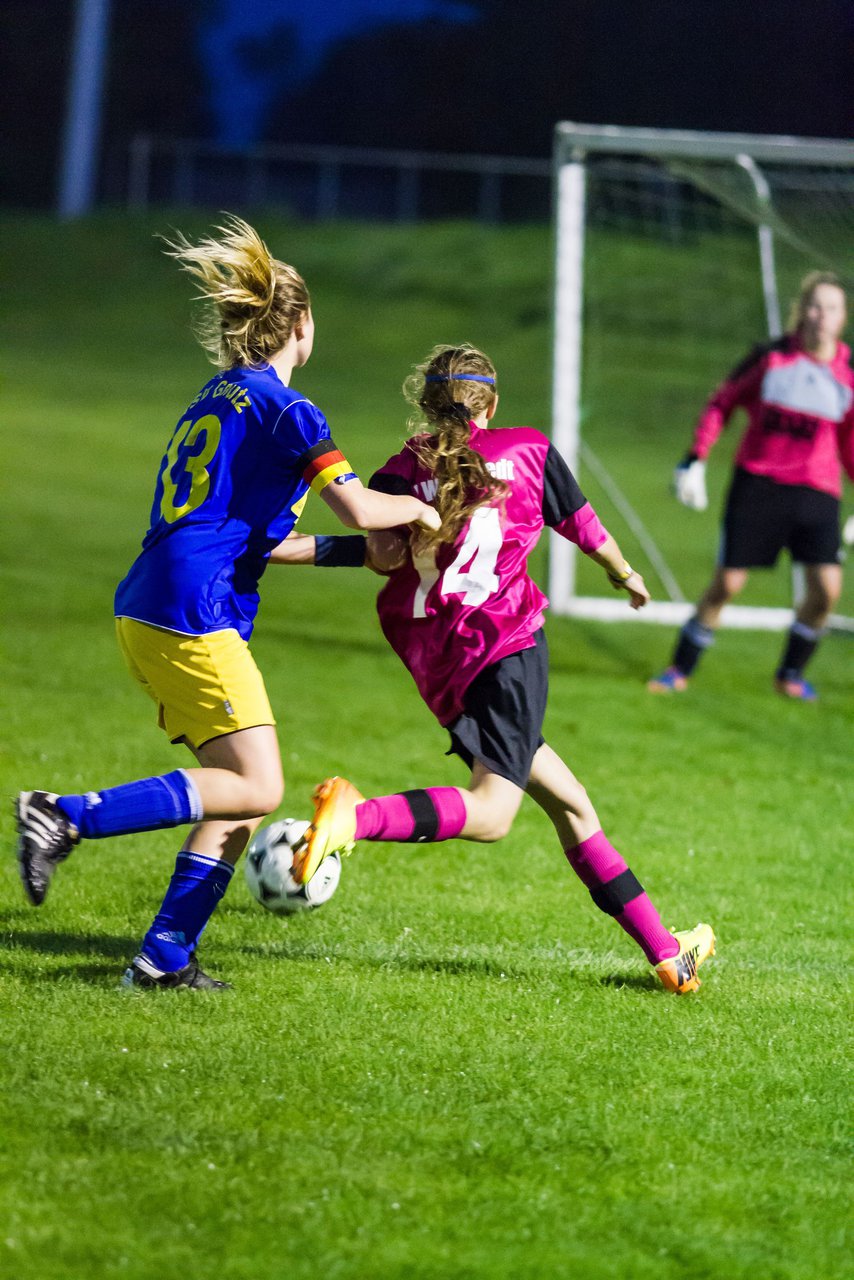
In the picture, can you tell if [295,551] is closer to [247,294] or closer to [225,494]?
[225,494]

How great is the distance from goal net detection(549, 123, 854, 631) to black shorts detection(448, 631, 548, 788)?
5.71m

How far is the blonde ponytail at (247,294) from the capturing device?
12.7 ft

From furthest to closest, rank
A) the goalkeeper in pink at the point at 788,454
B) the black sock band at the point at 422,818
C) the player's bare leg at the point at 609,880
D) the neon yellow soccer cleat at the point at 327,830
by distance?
the goalkeeper in pink at the point at 788,454 → the player's bare leg at the point at 609,880 → the black sock band at the point at 422,818 → the neon yellow soccer cleat at the point at 327,830

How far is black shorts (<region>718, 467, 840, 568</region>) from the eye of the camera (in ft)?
29.0

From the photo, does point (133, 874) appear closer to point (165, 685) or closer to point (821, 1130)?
point (165, 685)

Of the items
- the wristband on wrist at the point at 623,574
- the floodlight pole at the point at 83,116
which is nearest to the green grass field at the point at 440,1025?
the wristband on wrist at the point at 623,574

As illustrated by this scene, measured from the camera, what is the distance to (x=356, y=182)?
126ft

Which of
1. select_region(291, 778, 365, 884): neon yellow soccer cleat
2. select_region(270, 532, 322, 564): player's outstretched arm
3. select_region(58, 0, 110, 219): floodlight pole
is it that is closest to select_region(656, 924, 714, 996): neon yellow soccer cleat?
select_region(291, 778, 365, 884): neon yellow soccer cleat

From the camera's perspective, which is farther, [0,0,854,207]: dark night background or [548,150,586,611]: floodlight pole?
[0,0,854,207]: dark night background

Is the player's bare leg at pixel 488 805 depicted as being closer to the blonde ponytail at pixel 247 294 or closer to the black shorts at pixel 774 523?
the blonde ponytail at pixel 247 294

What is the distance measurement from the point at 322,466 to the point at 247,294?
48 cm

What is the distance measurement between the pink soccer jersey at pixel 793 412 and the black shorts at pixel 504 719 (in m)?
5.12

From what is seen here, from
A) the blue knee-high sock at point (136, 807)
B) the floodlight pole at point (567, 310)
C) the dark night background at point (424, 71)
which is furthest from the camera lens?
the dark night background at point (424, 71)

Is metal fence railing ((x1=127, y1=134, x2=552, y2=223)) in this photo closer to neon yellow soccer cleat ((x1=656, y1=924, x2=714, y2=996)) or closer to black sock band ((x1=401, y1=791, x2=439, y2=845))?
neon yellow soccer cleat ((x1=656, y1=924, x2=714, y2=996))
